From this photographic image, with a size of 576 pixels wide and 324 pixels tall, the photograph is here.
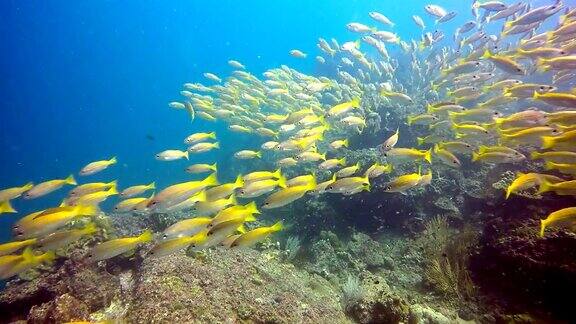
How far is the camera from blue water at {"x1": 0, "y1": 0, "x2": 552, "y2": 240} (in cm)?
12588

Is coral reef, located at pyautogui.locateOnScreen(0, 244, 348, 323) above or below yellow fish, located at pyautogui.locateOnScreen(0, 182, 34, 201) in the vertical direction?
below

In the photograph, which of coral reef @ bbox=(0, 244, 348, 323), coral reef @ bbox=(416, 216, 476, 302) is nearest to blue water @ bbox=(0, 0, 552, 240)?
coral reef @ bbox=(0, 244, 348, 323)

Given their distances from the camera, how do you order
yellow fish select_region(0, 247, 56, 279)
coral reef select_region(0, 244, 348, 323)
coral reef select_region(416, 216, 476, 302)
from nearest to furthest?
1. coral reef select_region(0, 244, 348, 323)
2. yellow fish select_region(0, 247, 56, 279)
3. coral reef select_region(416, 216, 476, 302)

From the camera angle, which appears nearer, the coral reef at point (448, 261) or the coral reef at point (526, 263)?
the coral reef at point (526, 263)

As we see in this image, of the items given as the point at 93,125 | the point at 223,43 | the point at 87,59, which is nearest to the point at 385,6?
the point at 223,43

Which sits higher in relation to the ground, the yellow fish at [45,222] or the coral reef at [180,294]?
the yellow fish at [45,222]

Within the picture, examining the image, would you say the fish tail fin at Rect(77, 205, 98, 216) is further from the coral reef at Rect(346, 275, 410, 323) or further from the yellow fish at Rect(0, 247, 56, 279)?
the coral reef at Rect(346, 275, 410, 323)

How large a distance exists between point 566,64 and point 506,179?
263cm

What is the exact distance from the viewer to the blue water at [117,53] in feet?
413

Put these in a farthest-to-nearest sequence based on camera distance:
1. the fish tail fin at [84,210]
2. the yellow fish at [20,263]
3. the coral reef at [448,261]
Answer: the coral reef at [448,261] < the fish tail fin at [84,210] < the yellow fish at [20,263]

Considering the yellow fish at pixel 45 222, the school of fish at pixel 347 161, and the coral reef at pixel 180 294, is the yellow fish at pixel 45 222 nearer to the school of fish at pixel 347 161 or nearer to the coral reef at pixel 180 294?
the school of fish at pixel 347 161

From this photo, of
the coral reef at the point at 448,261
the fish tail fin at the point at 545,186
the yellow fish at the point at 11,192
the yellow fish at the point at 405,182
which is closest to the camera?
the fish tail fin at the point at 545,186

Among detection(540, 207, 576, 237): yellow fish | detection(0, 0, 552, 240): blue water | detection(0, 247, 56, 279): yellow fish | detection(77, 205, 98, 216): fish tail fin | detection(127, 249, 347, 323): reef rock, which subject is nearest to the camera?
detection(540, 207, 576, 237): yellow fish

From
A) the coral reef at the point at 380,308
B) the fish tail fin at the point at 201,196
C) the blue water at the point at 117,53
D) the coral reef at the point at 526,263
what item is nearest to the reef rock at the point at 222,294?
the coral reef at the point at 380,308
